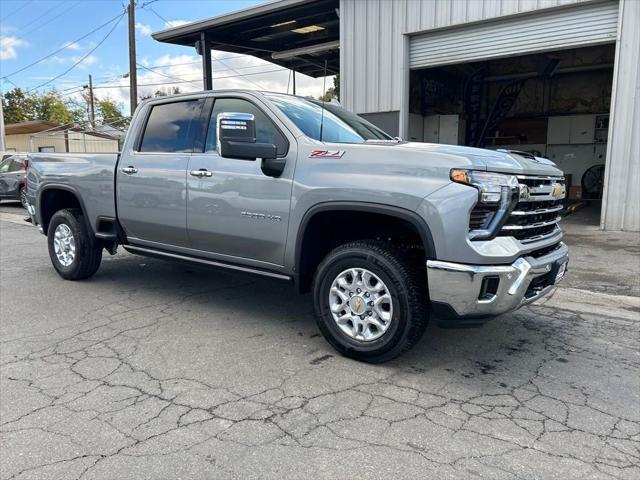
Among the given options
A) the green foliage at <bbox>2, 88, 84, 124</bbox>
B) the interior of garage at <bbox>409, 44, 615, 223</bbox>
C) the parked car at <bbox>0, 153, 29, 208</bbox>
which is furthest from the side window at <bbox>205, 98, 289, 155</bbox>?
the green foliage at <bbox>2, 88, 84, 124</bbox>

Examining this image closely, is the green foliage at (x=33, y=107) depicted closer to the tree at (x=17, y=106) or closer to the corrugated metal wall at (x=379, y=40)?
the tree at (x=17, y=106)

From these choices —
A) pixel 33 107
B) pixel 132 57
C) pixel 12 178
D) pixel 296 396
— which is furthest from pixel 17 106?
pixel 296 396

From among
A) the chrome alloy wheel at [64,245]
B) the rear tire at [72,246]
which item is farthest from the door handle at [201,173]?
the chrome alloy wheel at [64,245]

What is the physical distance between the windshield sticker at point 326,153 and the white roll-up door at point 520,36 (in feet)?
25.4

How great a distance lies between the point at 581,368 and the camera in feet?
12.4

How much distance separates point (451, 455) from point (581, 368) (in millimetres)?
1695

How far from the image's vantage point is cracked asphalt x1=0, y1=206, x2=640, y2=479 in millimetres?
2590

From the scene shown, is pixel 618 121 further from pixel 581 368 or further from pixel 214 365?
pixel 214 365

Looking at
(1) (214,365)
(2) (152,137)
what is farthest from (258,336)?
(2) (152,137)

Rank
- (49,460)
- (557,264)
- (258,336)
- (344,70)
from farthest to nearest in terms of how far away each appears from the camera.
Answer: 1. (344,70)
2. (258,336)
3. (557,264)
4. (49,460)

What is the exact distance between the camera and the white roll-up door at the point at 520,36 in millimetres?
9062

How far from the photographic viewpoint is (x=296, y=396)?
3279 millimetres

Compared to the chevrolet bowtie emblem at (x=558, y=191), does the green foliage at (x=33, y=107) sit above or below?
above

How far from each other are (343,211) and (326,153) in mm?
462
